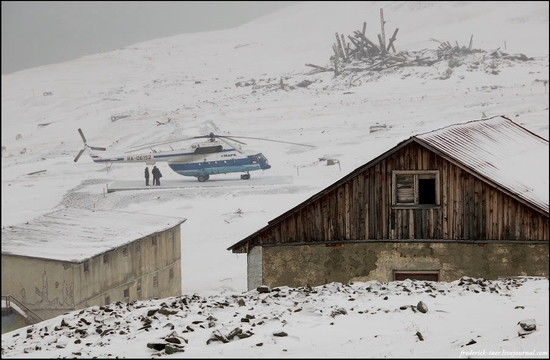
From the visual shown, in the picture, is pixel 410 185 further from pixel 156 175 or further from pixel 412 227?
pixel 156 175

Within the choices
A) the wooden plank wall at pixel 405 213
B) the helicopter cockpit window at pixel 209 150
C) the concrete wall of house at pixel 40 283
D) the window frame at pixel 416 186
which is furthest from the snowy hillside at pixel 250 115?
the concrete wall of house at pixel 40 283

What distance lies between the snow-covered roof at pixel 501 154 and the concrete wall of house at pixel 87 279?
1441cm

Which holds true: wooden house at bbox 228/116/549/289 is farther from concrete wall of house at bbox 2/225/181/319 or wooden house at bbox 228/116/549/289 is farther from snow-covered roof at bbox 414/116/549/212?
concrete wall of house at bbox 2/225/181/319

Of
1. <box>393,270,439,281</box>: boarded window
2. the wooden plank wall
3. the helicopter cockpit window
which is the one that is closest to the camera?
the wooden plank wall

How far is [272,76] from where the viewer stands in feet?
330

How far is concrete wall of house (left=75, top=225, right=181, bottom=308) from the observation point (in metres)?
31.4

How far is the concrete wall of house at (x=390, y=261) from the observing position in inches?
811

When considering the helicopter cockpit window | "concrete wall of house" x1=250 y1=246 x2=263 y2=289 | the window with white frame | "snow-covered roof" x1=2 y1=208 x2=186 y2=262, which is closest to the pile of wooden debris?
the helicopter cockpit window

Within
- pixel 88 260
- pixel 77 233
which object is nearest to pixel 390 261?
pixel 88 260

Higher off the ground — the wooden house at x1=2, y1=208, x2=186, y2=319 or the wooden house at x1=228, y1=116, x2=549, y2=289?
the wooden house at x1=228, y1=116, x2=549, y2=289

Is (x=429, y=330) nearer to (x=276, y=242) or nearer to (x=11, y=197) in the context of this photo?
(x=276, y=242)

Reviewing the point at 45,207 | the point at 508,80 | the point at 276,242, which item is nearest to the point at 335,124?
the point at 508,80

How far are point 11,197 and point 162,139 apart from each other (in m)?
18.0

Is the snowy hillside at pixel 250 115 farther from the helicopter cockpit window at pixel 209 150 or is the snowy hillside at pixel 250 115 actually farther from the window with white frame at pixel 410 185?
the window with white frame at pixel 410 185
